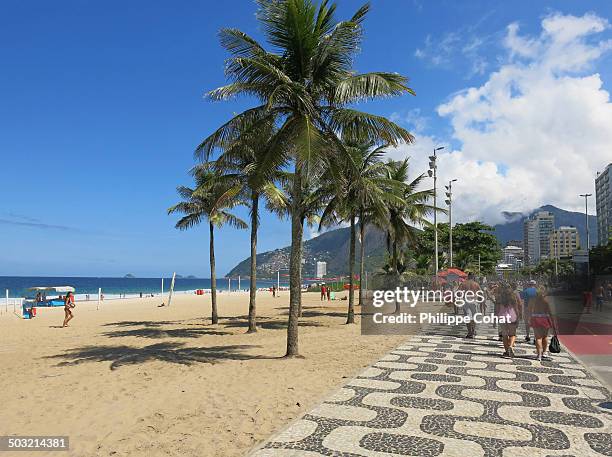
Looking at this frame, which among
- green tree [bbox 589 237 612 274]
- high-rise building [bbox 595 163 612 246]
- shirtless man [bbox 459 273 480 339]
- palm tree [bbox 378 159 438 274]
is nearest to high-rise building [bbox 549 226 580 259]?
high-rise building [bbox 595 163 612 246]

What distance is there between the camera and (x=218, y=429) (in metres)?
5.28

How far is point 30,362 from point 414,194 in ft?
54.6

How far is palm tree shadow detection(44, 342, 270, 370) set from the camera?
32.2 ft

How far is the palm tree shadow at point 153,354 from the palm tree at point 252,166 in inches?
132

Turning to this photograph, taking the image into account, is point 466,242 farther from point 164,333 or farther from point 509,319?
point 509,319

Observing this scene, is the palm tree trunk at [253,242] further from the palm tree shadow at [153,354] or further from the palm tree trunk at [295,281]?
the palm tree trunk at [295,281]

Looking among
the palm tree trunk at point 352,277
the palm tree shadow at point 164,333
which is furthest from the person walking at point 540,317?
the palm tree shadow at point 164,333

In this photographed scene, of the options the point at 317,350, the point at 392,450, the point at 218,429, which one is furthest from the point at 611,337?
the point at 218,429

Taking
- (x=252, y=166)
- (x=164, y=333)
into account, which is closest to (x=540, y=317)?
(x=252, y=166)

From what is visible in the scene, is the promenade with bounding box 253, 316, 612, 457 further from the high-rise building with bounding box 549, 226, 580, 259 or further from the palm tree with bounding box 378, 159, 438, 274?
the high-rise building with bounding box 549, 226, 580, 259

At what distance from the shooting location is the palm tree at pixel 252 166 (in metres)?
9.63

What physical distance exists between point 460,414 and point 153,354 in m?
7.60

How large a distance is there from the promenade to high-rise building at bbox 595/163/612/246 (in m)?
127

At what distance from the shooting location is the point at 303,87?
917 centimetres
